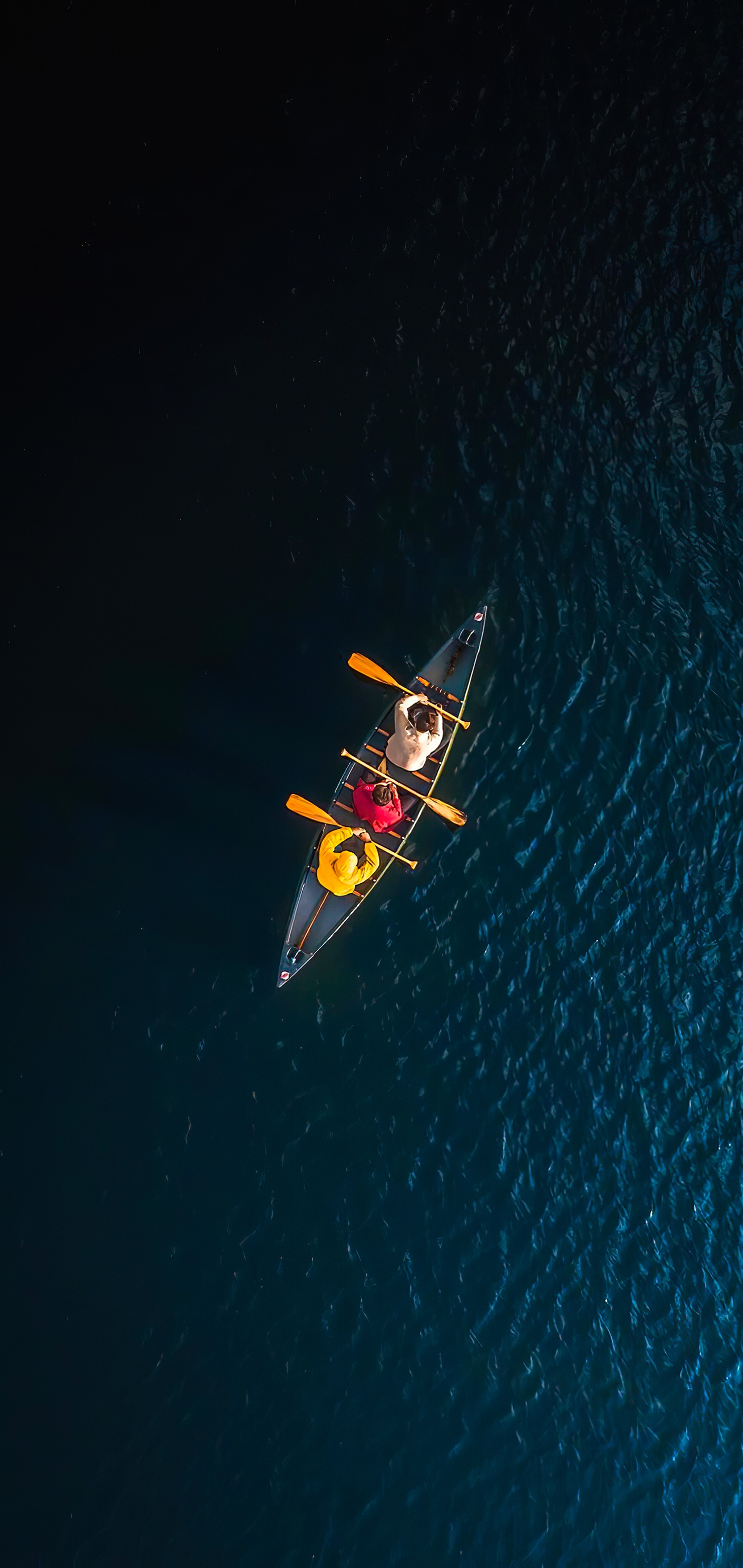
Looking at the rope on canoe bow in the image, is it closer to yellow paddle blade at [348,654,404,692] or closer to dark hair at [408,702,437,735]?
dark hair at [408,702,437,735]

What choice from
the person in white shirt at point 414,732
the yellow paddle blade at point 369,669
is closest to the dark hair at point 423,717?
the person in white shirt at point 414,732

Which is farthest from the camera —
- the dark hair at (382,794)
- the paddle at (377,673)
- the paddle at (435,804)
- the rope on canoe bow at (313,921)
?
the rope on canoe bow at (313,921)

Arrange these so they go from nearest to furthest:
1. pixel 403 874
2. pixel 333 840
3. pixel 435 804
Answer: pixel 333 840 → pixel 435 804 → pixel 403 874

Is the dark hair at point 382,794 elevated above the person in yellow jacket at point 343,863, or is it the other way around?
the dark hair at point 382,794

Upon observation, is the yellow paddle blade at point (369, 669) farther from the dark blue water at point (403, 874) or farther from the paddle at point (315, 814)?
the paddle at point (315, 814)

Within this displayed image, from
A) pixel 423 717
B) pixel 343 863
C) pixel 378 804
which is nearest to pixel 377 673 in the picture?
pixel 423 717

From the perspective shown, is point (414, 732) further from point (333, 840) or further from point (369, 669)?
point (333, 840)

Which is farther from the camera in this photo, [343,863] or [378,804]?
[378,804]

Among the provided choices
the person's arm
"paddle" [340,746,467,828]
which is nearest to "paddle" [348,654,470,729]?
"paddle" [340,746,467,828]
